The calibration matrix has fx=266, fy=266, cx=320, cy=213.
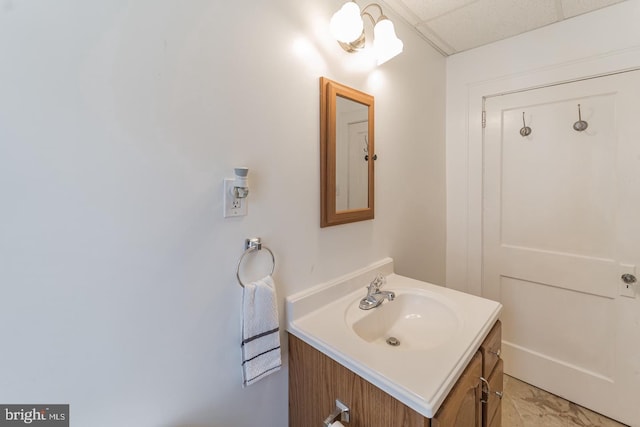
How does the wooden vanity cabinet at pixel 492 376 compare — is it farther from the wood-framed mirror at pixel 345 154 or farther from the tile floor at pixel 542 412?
the wood-framed mirror at pixel 345 154

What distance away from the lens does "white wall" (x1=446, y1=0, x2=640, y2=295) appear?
1.44m

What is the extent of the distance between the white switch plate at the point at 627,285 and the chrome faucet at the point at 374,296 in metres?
1.33

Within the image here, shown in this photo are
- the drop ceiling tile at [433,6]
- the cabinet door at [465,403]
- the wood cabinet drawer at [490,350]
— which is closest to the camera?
the cabinet door at [465,403]

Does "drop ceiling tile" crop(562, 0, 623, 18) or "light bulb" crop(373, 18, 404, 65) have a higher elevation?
"drop ceiling tile" crop(562, 0, 623, 18)

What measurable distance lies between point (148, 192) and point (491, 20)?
79.6 inches

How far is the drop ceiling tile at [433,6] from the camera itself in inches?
54.9

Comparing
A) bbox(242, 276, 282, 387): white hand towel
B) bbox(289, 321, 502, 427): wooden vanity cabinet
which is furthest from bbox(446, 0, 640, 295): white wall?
bbox(242, 276, 282, 387): white hand towel

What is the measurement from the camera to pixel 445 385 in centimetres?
70

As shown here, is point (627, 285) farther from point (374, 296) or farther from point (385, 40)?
point (385, 40)

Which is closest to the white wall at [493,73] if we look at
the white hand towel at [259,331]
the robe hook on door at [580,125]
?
the robe hook on door at [580,125]

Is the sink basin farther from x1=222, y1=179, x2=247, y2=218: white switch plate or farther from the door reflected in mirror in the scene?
x1=222, y1=179, x2=247, y2=218: white switch plate

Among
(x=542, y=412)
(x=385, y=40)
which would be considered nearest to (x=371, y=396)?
(x=385, y=40)

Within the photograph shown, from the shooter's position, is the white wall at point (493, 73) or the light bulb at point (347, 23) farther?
the white wall at point (493, 73)

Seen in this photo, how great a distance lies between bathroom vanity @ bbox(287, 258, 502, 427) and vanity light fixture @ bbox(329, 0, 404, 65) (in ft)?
3.41
